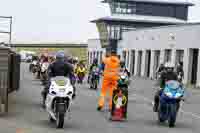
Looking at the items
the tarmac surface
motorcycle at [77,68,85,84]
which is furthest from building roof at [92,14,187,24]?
the tarmac surface

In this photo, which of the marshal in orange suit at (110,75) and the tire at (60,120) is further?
the marshal in orange suit at (110,75)

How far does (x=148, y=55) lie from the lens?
228 feet

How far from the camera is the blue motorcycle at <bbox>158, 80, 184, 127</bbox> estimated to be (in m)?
15.6

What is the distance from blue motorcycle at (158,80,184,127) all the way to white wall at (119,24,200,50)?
121 ft

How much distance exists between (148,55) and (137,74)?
152 inches

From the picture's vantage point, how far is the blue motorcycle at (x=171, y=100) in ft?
51.3

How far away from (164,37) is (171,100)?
4770 cm

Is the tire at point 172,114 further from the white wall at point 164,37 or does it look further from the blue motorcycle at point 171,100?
the white wall at point 164,37

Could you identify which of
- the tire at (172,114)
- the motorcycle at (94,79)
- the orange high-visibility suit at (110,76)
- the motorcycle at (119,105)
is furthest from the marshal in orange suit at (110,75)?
the motorcycle at (94,79)

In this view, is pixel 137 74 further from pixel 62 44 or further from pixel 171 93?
pixel 62 44

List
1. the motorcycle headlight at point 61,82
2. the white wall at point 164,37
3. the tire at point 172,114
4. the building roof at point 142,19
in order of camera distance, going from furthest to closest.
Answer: the building roof at point 142,19, the white wall at point 164,37, the tire at point 172,114, the motorcycle headlight at point 61,82

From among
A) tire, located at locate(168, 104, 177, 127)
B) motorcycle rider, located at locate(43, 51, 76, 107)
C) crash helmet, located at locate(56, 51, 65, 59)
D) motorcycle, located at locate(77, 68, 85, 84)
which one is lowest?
motorcycle, located at locate(77, 68, 85, 84)

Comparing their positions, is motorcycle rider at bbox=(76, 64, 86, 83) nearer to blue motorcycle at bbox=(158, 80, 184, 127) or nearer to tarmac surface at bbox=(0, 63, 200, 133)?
tarmac surface at bbox=(0, 63, 200, 133)

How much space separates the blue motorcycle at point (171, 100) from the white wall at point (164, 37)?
3701 centimetres
